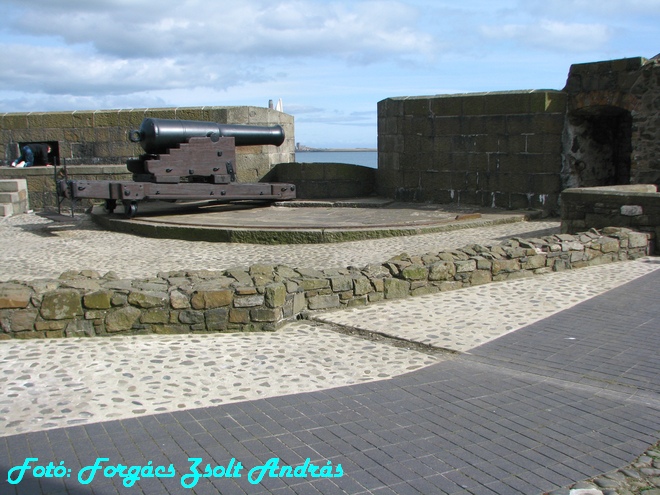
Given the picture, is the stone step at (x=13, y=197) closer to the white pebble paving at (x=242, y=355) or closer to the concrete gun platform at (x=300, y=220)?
the concrete gun platform at (x=300, y=220)

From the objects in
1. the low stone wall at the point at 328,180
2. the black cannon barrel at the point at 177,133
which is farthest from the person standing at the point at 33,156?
the low stone wall at the point at 328,180

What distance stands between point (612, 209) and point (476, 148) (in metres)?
3.90

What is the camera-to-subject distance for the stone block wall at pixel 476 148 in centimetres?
1216

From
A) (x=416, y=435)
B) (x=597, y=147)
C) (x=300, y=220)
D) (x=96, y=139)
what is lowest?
(x=416, y=435)

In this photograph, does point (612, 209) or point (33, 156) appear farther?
point (33, 156)

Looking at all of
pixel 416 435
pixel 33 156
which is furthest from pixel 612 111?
pixel 33 156

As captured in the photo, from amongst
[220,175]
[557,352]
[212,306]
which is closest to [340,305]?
[212,306]

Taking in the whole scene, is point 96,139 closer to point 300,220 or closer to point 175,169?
point 175,169

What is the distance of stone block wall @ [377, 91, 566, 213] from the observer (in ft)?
39.9

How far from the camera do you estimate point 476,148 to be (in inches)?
508

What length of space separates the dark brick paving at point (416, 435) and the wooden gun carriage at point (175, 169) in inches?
310

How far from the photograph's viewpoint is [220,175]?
12305 millimetres

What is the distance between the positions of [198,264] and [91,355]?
147 inches

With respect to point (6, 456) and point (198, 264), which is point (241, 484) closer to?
point (6, 456)
